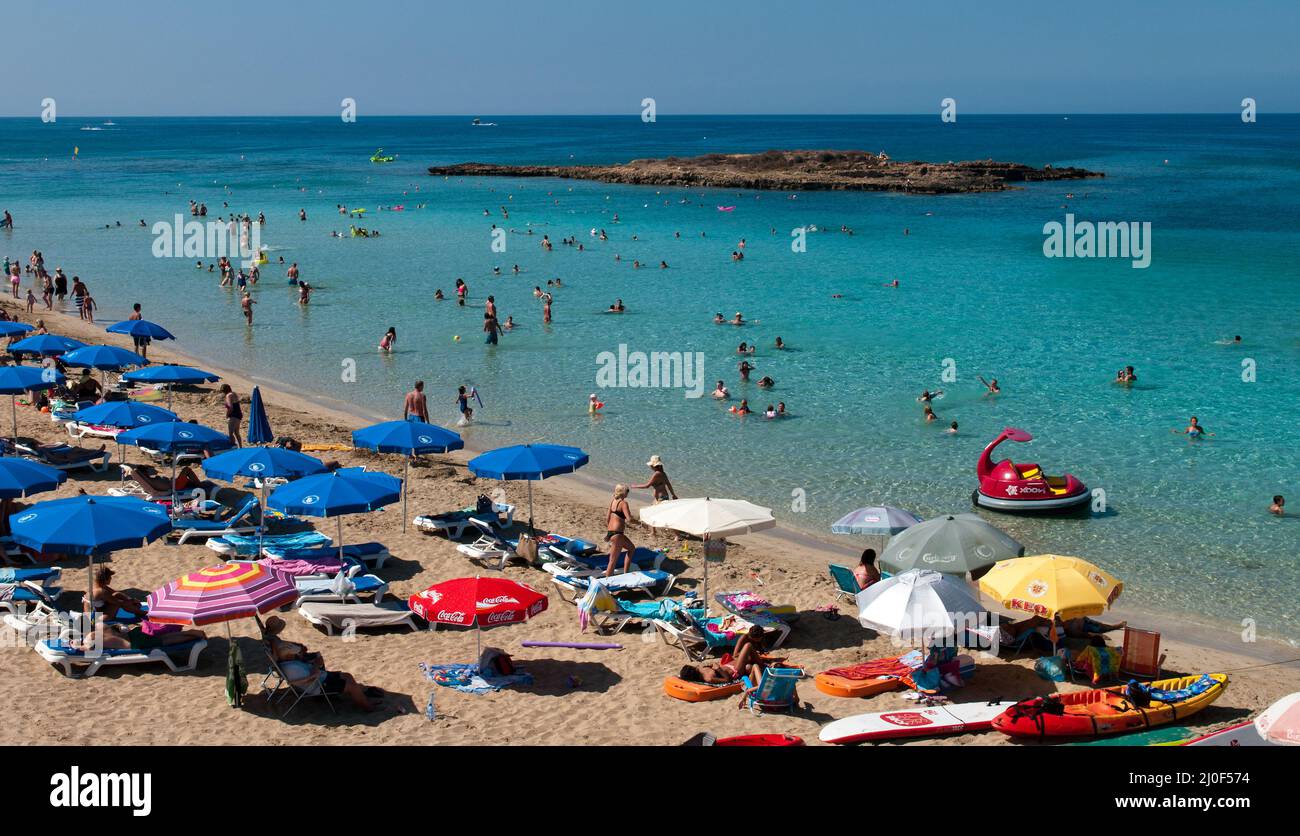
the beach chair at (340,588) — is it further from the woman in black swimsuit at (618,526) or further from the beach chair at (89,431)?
the beach chair at (89,431)

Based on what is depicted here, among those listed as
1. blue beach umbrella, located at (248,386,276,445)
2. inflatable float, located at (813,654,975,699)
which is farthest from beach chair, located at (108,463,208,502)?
inflatable float, located at (813,654,975,699)

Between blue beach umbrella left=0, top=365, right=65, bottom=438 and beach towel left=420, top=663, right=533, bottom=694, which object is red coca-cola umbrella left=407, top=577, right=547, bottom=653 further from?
blue beach umbrella left=0, top=365, right=65, bottom=438

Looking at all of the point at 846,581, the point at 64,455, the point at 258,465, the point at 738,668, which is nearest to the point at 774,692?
the point at 738,668

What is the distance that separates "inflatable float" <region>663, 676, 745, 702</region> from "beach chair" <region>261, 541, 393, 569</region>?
499cm

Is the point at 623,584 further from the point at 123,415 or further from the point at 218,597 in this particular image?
the point at 123,415

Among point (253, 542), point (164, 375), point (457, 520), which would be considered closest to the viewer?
point (253, 542)

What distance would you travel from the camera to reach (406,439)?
1577 centimetres

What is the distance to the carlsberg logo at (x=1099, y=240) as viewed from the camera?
49250 millimetres

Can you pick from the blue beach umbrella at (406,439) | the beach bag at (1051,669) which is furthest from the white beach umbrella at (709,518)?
the blue beach umbrella at (406,439)

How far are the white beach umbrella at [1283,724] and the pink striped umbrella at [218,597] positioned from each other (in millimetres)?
8671

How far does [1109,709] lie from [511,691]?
5616 mm

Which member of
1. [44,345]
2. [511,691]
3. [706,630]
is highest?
[44,345]

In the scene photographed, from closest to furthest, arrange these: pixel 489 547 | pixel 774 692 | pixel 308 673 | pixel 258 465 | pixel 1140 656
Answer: pixel 308 673 → pixel 774 692 → pixel 1140 656 → pixel 258 465 → pixel 489 547

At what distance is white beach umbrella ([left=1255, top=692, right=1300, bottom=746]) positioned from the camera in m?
8.69
